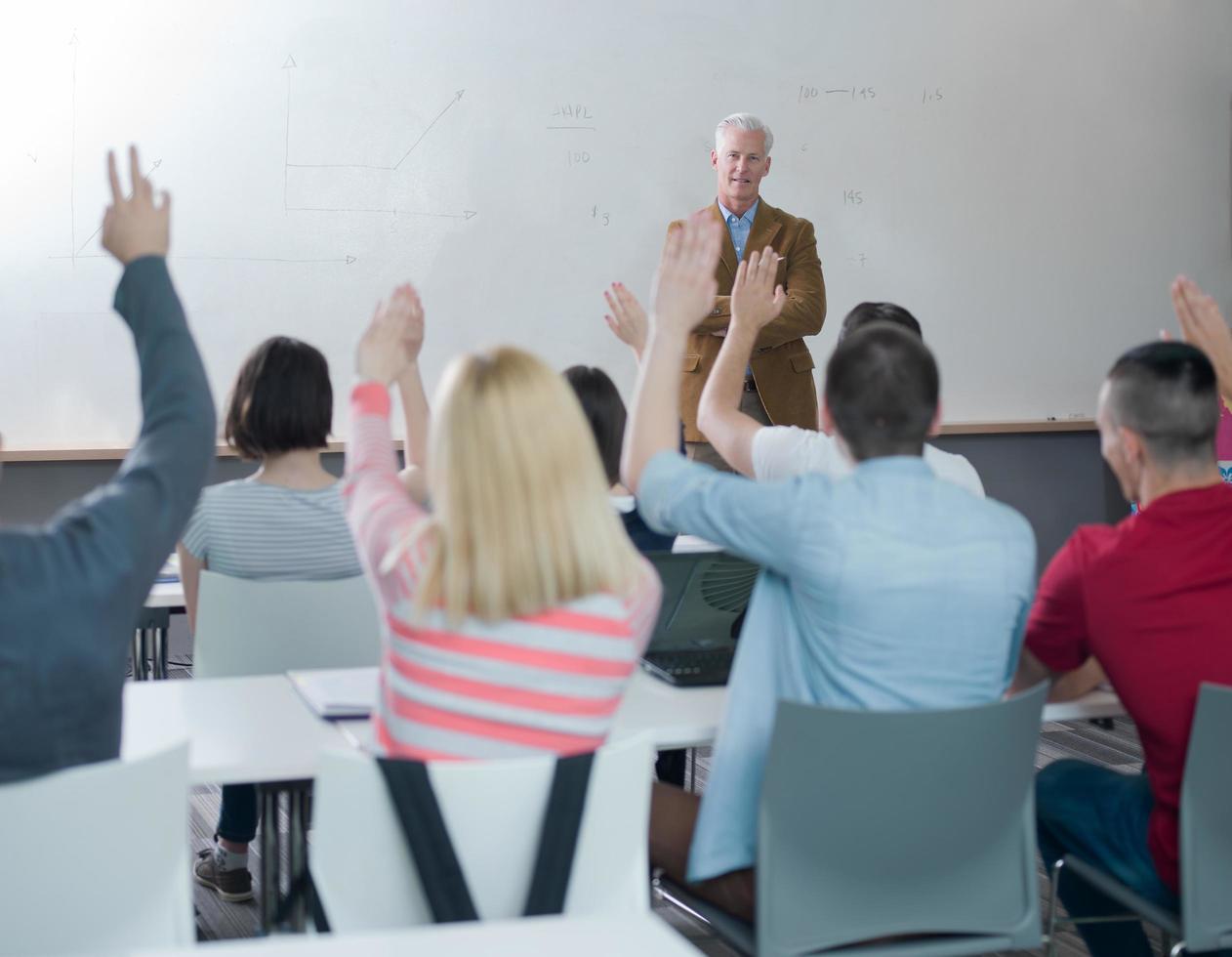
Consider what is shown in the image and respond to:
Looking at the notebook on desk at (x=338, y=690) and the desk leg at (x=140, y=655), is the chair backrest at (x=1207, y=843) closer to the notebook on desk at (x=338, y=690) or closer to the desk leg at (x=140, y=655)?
the notebook on desk at (x=338, y=690)

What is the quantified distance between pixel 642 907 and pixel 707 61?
404cm

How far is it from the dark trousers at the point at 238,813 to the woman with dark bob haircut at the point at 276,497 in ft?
1.54

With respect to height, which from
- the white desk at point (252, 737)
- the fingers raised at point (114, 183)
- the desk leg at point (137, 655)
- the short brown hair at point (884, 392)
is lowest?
the desk leg at point (137, 655)

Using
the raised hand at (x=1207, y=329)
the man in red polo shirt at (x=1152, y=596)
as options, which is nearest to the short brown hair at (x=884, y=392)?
the man in red polo shirt at (x=1152, y=596)

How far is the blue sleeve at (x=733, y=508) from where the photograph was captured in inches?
70.0

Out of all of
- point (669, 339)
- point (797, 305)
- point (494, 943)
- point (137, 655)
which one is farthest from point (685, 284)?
point (797, 305)

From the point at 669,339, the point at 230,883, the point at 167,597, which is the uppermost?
the point at 669,339

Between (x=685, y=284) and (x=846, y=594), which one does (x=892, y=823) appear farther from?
(x=685, y=284)

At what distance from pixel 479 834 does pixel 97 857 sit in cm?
36

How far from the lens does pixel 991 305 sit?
5.54 meters

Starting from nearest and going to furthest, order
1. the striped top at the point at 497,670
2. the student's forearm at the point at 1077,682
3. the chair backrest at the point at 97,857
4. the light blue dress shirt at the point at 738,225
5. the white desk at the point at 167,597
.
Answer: the chair backrest at the point at 97,857
the striped top at the point at 497,670
the student's forearm at the point at 1077,682
the white desk at the point at 167,597
the light blue dress shirt at the point at 738,225

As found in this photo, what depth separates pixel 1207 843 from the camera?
193cm

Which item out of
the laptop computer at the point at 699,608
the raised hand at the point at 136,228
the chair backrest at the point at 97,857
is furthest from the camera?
the laptop computer at the point at 699,608

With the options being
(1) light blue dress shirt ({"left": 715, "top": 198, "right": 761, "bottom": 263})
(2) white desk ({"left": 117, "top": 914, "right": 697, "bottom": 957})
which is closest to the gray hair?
(1) light blue dress shirt ({"left": 715, "top": 198, "right": 761, "bottom": 263})
